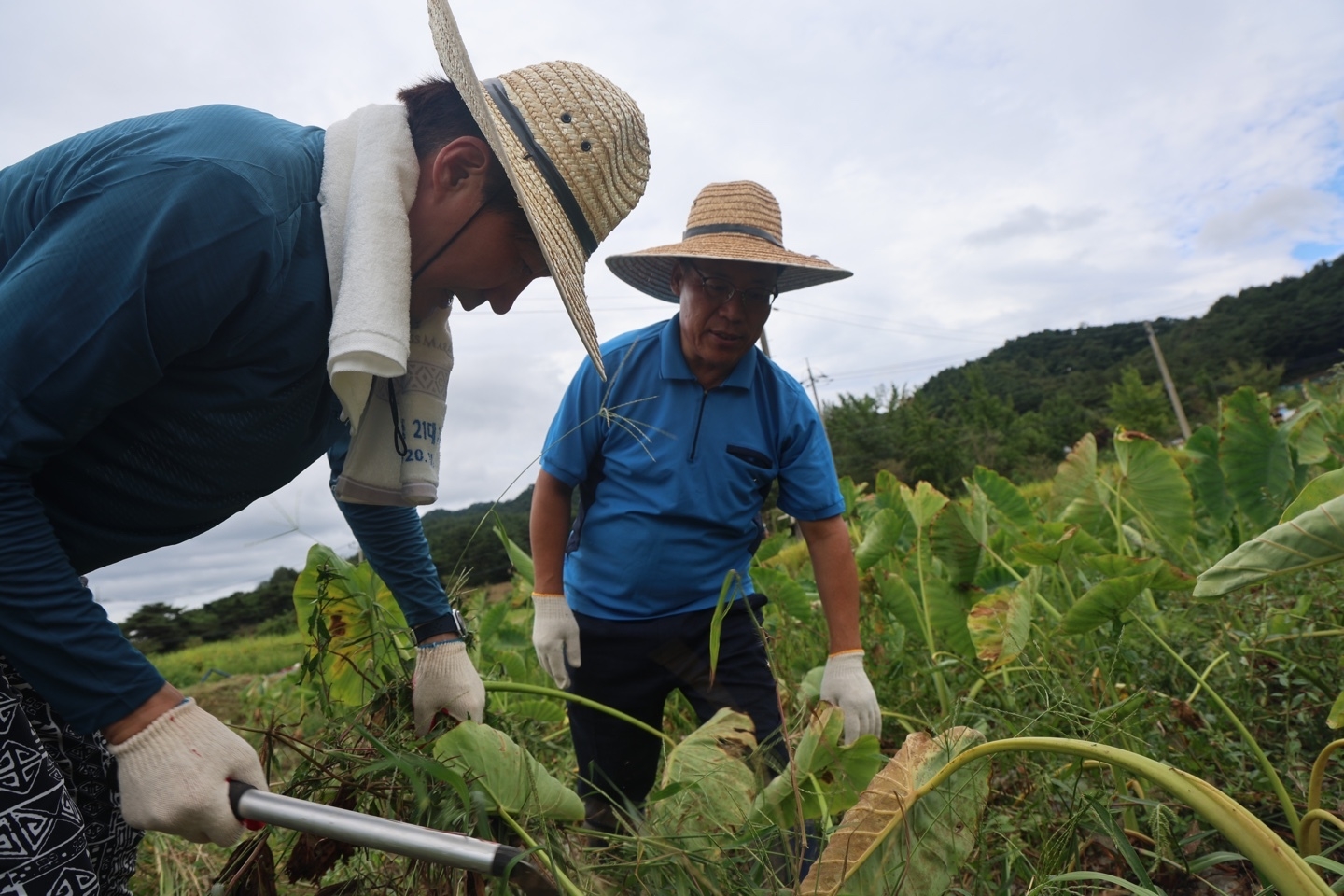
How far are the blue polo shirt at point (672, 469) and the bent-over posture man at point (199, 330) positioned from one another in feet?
2.66

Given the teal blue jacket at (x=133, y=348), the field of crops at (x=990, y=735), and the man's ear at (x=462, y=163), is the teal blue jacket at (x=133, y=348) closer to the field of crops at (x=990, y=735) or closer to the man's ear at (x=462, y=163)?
the man's ear at (x=462, y=163)

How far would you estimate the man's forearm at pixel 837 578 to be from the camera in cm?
231

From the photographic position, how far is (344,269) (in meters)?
1.12

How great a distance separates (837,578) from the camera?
2.32 m

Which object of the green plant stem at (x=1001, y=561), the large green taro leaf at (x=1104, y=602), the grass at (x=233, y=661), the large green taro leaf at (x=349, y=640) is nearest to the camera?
the large green taro leaf at (x=349, y=640)

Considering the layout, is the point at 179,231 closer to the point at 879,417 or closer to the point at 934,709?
the point at 934,709

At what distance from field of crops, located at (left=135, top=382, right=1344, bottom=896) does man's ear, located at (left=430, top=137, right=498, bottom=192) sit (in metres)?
0.83

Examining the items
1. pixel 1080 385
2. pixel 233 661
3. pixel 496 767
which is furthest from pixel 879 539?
pixel 1080 385

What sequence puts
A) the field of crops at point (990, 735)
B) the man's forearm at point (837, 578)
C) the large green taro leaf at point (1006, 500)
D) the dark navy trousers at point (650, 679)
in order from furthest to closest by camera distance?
the large green taro leaf at point (1006, 500) → the man's forearm at point (837, 578) → the dark navy trousers at point (650, 679) → the field of crops at point (990, 735)

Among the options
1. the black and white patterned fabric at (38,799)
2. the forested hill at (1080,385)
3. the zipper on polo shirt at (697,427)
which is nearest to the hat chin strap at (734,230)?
the zipper on polo shirt at (697,427)

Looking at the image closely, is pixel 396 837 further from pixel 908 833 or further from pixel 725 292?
pixel 725 292

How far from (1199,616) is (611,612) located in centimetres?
209

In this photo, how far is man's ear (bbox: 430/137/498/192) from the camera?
4.03 ft

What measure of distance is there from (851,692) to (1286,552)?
1.46 m
